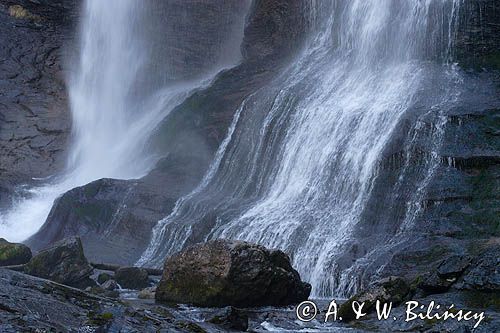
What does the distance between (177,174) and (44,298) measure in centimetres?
1979

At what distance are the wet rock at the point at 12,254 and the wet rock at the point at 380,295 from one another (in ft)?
43.3

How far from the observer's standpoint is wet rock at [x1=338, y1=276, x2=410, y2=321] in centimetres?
1312

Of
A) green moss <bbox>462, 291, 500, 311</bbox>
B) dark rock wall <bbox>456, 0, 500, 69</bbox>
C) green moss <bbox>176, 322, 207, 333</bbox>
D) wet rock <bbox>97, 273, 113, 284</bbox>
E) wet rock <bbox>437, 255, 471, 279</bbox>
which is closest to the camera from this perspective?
green moss <bbox>176, 322, 207, 333</bbox>

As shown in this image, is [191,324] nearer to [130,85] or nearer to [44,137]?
[44,137]

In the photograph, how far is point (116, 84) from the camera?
145ft

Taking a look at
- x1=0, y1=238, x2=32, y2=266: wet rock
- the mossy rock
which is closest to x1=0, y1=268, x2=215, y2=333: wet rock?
x1=0, y1=238, x2=32, y2=266: wet rock

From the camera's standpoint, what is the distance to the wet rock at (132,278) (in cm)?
1955

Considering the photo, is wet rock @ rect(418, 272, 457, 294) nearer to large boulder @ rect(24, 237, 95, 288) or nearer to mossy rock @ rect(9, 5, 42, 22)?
large boulder @ rect(24, 237, 95, 288)

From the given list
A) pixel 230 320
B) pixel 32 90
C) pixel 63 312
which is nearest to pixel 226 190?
pixel 230 320

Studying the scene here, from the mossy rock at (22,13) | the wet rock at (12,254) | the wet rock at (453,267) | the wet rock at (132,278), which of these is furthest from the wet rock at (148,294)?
the mossy rock at (22,13)

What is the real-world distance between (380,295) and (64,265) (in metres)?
9.83

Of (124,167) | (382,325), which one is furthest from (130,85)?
(382,325)

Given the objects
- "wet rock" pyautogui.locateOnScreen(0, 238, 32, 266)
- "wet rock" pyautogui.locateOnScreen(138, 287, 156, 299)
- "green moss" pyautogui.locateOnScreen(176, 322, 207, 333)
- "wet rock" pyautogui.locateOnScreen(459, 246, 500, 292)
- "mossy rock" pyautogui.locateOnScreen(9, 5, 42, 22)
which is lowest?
"wet rock" pyautogui.locateOnScreen(138, 287, 156, 299)

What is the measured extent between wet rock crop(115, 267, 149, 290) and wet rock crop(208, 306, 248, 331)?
25.0ft
